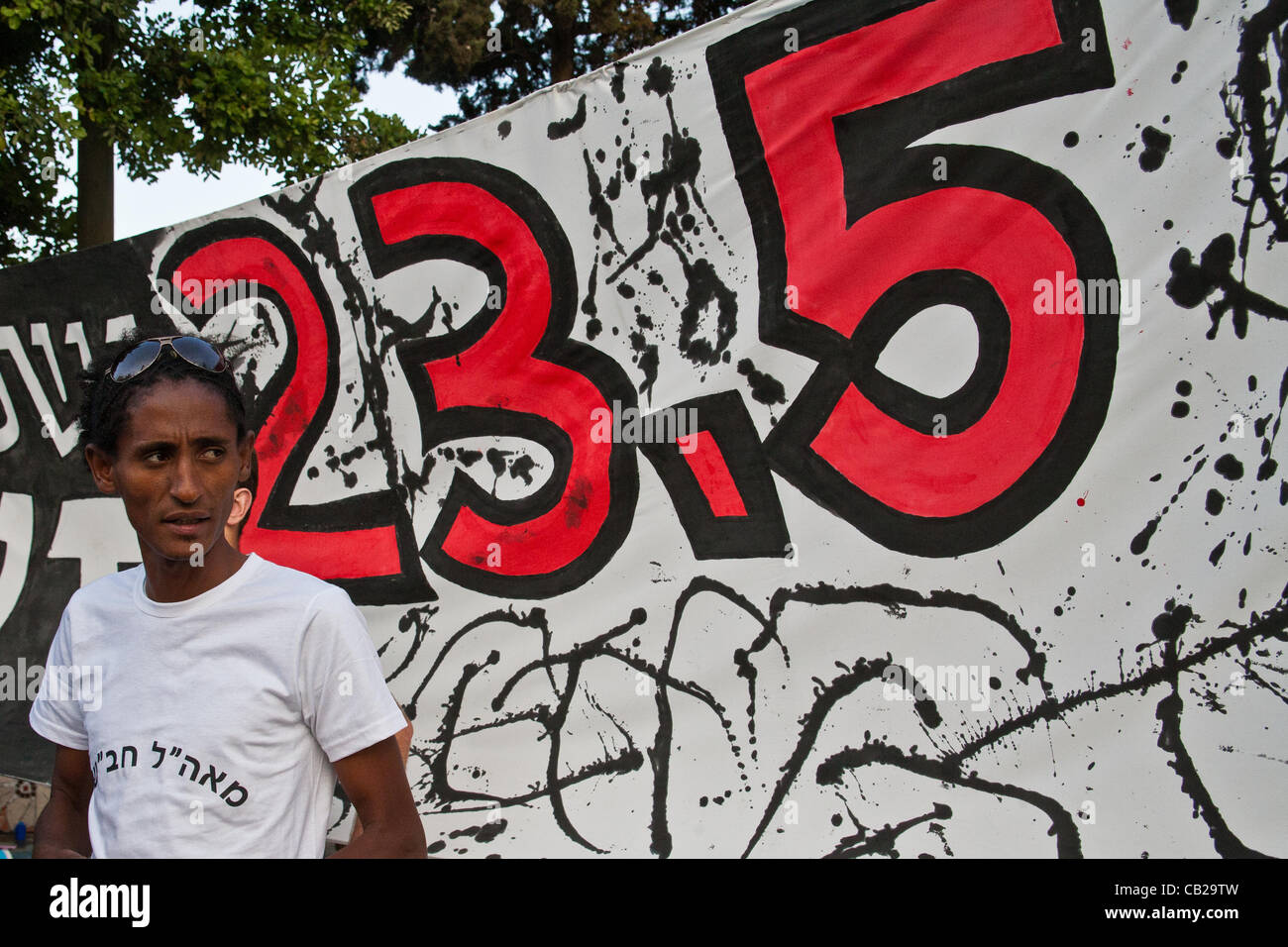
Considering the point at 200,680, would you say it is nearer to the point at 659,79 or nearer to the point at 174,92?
the point at 659,79

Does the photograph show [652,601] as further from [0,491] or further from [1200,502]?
[0,491]

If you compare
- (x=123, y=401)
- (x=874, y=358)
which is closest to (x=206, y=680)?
(x=123, y=401)

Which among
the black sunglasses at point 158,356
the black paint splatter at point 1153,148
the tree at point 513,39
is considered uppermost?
the tree at point 513,39

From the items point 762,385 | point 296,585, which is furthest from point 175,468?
point 762,385

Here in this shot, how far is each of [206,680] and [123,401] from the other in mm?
435

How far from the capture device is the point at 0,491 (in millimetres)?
3443

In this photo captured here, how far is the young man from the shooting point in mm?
1255

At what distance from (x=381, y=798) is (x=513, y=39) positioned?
39.8 feet

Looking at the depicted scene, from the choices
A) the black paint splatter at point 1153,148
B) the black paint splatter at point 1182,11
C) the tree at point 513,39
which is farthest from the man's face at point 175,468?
the tree at point 513,39

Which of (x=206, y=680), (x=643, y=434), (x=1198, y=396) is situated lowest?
(x=206, y=680)

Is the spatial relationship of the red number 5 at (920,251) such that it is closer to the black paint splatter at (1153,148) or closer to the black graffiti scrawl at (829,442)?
the black graffiti scrawl at (829,442)

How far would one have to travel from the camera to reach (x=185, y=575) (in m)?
1.36

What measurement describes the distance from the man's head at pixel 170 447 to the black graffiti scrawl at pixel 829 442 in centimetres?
32

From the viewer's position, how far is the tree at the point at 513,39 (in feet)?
33.9
